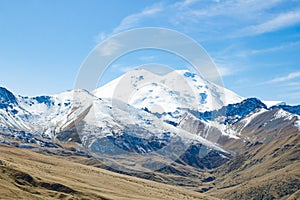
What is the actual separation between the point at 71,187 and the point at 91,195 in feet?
34.1

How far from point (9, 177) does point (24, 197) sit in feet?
70.8

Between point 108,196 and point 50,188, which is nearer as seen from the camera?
point 50,188

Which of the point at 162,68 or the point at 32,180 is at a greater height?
the point at 162,68

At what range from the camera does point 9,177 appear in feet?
577

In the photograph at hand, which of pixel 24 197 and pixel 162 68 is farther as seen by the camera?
pixel 24 197

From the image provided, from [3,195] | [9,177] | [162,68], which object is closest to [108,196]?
[9,177]

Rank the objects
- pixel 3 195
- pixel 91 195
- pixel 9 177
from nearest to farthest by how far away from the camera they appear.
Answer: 1. pixel 3 195
2. pixel 9 177
3. pixel 91 195

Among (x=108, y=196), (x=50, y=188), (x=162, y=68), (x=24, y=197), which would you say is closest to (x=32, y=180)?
(x=50, y=188)

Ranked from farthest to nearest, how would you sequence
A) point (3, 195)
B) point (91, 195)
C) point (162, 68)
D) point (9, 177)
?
1. point (91, 195)
2. point (9, 177)
3. point (3, 195)
4. point (162, 68)

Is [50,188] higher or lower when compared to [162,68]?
lower

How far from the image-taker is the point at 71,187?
19350 centimetres

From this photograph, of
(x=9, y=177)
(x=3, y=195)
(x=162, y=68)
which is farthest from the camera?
(x=9, y=177)

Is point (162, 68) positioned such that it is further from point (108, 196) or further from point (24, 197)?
point (108, 196)

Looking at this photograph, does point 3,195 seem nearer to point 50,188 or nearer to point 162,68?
point 50,188
